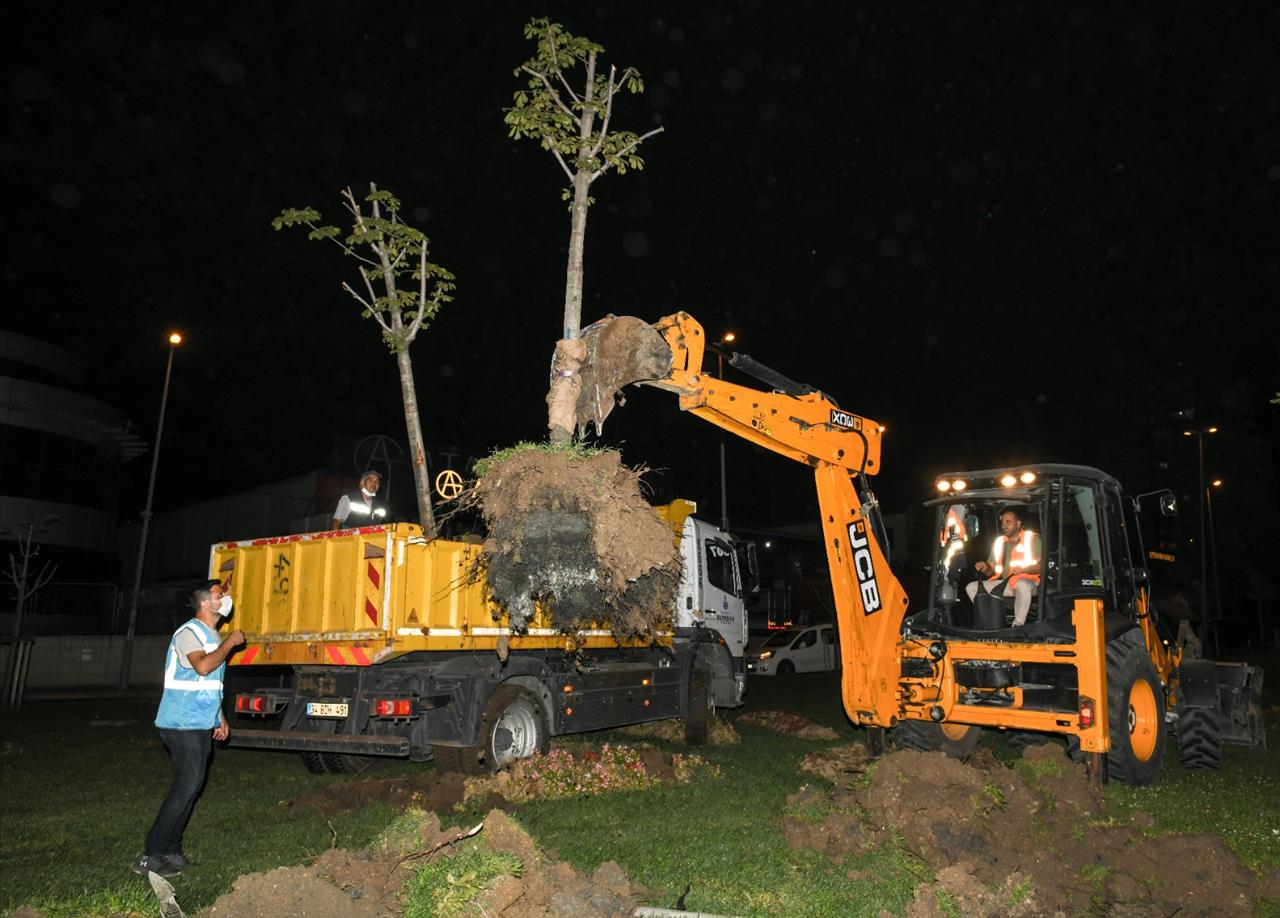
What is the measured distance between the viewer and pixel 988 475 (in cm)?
866

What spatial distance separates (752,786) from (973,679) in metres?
2.32

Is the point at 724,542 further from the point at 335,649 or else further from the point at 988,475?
the point at 335,649

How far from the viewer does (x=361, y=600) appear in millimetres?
7844

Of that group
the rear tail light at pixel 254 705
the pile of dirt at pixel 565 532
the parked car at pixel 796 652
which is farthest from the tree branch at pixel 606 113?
the parked car at pixel 796 652

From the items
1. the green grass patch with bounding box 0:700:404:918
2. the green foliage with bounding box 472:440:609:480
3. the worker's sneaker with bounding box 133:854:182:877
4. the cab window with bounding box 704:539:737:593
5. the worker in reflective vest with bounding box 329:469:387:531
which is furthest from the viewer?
the cab window with bounding box 704:539:737:593

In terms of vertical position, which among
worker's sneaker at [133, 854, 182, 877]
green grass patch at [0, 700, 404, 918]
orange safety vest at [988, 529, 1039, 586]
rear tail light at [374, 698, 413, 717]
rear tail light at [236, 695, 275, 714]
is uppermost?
orange safety vest at [988, 529, 1039, 586]

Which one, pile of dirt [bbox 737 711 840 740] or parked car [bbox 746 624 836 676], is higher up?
parked car [bbox 746 624 836 676]

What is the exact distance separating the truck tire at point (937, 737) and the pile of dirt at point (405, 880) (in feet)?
15.4

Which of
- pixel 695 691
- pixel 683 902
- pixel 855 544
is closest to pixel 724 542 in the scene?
pixel 695 691

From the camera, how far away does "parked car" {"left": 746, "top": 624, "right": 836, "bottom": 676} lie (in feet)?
76.8

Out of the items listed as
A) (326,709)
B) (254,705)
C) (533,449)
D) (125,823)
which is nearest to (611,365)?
(533,449)

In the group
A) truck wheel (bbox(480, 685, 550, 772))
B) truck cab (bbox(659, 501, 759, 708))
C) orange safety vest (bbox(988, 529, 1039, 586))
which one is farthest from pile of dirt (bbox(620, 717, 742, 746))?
orange safety vest (bbox(988, 529, 1039, 586))

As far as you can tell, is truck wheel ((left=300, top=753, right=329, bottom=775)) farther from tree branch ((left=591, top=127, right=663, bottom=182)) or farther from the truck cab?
tree branch ((left=591, top=127, right=663, bottom=182))

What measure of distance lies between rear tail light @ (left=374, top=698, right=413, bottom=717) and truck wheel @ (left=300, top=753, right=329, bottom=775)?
202 cm
